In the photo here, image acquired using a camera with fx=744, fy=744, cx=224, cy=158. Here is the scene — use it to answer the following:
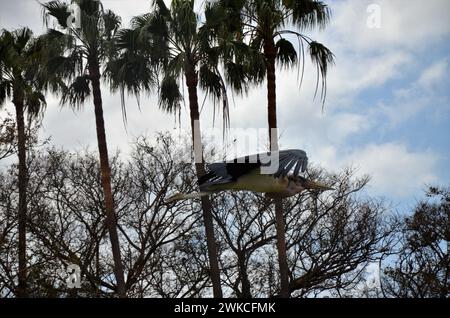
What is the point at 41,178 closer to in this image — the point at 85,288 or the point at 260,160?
the point at 85,288

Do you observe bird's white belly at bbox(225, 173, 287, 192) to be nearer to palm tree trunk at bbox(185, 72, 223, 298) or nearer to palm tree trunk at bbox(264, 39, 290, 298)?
palm tree trunk at bbox(264, 39, 290, 298)

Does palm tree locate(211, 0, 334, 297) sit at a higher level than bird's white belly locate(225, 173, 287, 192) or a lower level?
higher

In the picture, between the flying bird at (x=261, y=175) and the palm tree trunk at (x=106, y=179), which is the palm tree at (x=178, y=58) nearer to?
the palm tree trunk at (x=106, y=179)

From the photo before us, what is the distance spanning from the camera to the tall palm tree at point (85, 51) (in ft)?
61.7

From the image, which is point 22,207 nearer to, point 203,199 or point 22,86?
point 22,86

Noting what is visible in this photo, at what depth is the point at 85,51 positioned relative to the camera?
63.0 feet

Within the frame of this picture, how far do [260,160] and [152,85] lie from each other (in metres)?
6.39

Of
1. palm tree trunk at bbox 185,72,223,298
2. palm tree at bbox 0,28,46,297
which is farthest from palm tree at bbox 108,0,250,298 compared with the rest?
palm tree at bbox 0,28,46,297

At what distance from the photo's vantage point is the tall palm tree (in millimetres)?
18797

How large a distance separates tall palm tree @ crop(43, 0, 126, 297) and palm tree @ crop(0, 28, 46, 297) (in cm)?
79

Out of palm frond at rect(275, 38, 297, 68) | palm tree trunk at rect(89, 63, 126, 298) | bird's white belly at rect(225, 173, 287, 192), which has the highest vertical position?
palm frond at rect(275, 38, 297, 68)

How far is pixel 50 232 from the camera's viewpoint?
22.0 meters

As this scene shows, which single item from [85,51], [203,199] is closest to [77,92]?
[85,51]
